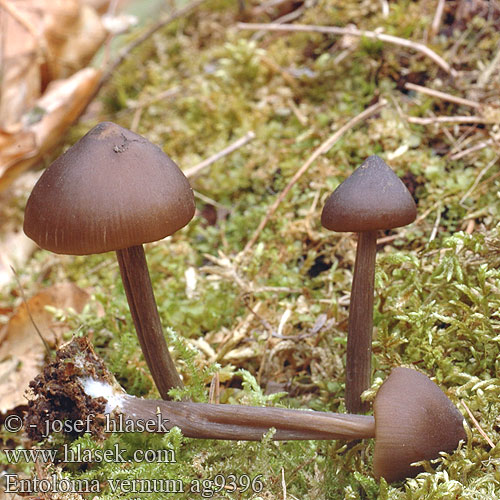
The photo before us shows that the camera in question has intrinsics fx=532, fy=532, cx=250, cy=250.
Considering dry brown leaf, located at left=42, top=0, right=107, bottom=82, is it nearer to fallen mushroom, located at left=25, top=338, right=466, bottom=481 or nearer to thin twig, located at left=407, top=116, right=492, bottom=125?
thin twig, located at left=407, top=116, right=492, bottom=125

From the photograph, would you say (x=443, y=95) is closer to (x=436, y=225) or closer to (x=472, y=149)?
(x=472, y=149)

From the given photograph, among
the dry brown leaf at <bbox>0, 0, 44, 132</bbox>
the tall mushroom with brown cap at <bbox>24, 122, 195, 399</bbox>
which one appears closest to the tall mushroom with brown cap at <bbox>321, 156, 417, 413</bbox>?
the tall mushroom with brown cap at <bbox>24, 122, 195, 399</bbox>

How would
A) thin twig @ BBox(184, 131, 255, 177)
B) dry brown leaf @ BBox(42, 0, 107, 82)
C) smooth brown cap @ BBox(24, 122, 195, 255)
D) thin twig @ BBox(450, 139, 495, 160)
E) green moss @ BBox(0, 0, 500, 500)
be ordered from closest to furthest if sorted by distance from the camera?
smooth brown cap @ BBox(24, 122, 195, 255) → green moss @ BBox(0, 0, 500, 500) → thin twig @ BBox(450, 139, 495, 160) → thin twig @ BBox(184, 131, 255, 177) → dry brown leaf @ BBox(42, 0, 107, 82)

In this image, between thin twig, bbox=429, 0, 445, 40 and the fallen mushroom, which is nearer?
the fallen mushroom

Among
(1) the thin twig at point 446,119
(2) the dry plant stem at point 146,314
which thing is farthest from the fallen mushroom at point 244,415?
(1) the thin twig at point 446,119

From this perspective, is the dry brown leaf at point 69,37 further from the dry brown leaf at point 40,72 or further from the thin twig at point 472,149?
the thin twig at point 472,149

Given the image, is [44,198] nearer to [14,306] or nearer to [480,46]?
[14,306]
